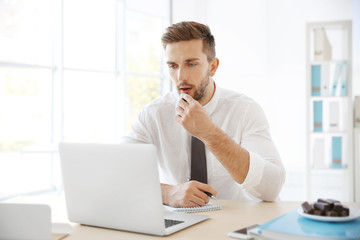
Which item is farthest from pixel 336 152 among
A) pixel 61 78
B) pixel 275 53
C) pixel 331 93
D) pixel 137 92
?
pixel 61 78

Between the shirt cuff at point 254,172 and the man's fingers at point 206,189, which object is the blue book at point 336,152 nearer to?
the shirt cuff at point 254,172

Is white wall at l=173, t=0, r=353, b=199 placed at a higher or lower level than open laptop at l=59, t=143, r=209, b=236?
higher

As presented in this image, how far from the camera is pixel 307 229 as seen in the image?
1.06m

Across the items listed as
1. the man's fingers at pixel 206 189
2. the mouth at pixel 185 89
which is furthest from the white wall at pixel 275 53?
the man's fingers at pixel 206 189

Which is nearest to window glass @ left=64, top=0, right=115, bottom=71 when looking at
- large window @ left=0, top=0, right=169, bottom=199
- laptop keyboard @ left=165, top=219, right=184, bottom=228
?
large window @ left=0, top=0, right=169, bottom=199

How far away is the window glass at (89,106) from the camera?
14.1 ft

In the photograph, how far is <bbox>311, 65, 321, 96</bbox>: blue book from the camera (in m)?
4.18

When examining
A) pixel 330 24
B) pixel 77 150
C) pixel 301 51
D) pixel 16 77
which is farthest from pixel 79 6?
pixel 77 150

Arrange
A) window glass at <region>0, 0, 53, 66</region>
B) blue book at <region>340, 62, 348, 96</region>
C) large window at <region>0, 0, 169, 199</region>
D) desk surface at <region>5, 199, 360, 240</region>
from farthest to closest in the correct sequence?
blue book at <region>340, 62, 348, 96</region>, large window at <region>0, 0, 169, 199</region>, window glass at <region>0, 0, 53, 66</region>, desk surface at <region>5, 199, 360, 240</region>

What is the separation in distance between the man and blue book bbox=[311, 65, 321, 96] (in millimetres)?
2234

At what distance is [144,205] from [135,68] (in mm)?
4069

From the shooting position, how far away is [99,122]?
4.73 meters

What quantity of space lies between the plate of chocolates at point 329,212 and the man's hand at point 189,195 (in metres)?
0.47

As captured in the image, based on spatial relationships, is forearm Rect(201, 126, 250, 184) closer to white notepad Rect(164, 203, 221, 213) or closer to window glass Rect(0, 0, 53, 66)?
white notepad Rect(164, 203, 221, 213)
